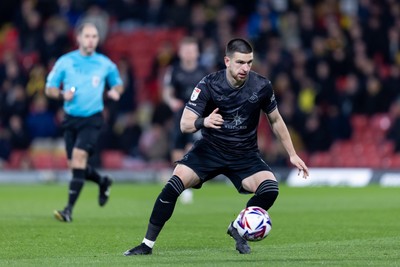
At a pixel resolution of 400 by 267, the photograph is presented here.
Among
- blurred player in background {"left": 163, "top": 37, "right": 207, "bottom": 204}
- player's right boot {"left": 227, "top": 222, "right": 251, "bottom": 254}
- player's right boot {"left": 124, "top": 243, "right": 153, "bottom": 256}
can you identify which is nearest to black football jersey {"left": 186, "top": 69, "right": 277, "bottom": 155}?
player's right boot {"left": 227, "top": 222, "right": 251, "bottom": 254}

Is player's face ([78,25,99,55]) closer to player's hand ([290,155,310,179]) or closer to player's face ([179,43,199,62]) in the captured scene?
player's face ([179,43,199,62])

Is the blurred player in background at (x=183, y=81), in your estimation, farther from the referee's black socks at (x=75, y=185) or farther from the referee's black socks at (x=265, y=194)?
the referee's black socks at (x=265, y=194)

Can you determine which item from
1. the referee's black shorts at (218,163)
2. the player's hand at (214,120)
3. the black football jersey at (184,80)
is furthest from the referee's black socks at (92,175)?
the player's hand at (214,120)

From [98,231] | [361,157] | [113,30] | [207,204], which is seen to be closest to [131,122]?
[113,30]

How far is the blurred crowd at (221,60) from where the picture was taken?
24094 millimetres

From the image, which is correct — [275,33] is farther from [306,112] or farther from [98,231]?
[98,231]

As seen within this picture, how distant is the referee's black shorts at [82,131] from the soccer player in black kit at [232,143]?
429cm

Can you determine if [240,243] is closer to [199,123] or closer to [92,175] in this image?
[199,123]

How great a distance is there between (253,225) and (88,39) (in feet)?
18.5

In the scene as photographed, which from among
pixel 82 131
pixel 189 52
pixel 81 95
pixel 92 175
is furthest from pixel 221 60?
pixel 82 131

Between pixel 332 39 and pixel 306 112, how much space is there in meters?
1.88

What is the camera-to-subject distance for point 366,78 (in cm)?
2377

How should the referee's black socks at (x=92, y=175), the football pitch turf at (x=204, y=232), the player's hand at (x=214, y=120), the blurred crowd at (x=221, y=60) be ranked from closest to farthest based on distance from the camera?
the player's hand at (x=214, y=120), the football pitch turf at (x=204, y=232), the referee's black socks at (x=92, y=175), the blurred crowd at (x=221, y=60)

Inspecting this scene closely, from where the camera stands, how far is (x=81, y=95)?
567 inches
